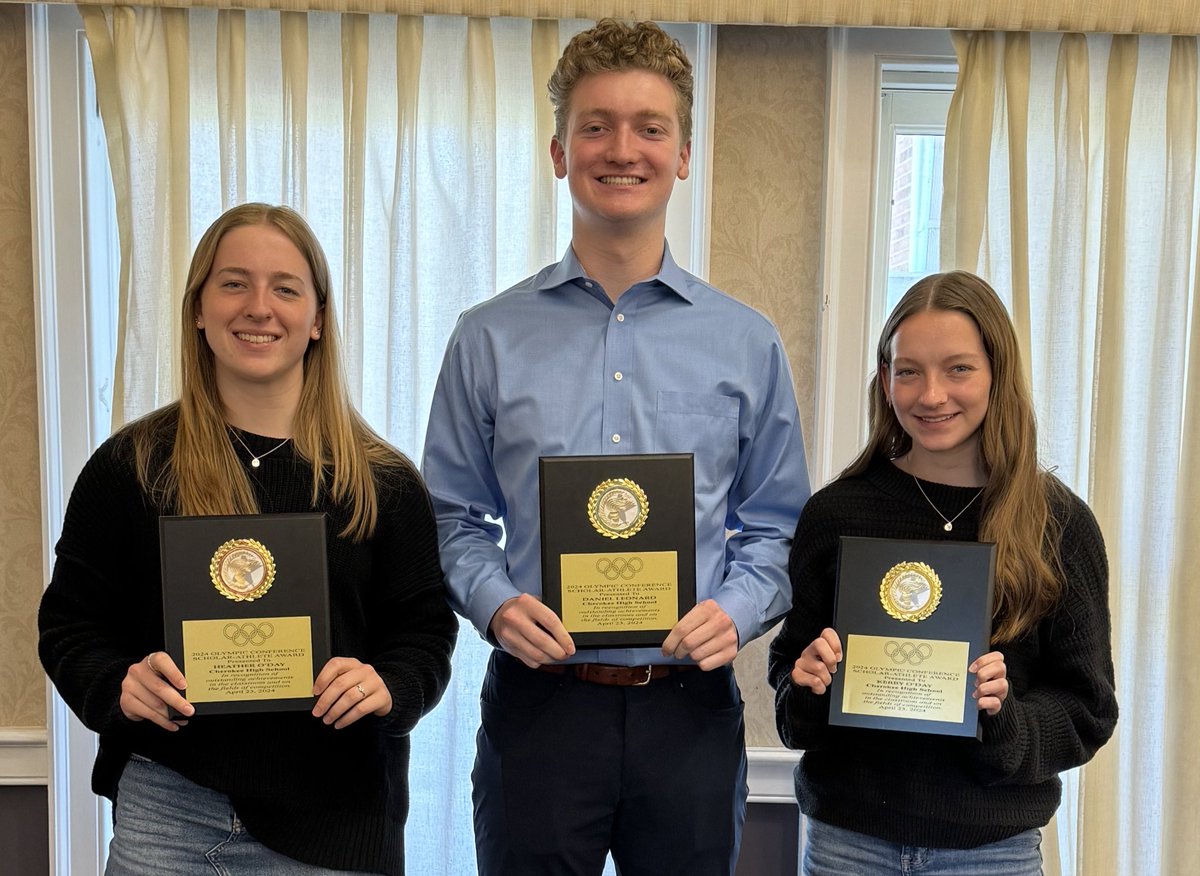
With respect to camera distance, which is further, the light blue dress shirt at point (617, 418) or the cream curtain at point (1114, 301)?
the cream curtain at point (1114, 301)

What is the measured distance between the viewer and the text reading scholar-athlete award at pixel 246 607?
4.94ft

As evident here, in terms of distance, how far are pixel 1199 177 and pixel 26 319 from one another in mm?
2837

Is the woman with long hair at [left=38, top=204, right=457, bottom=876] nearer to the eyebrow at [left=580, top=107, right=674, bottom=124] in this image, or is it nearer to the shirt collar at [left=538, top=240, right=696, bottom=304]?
the shirt collar at [left=538, top=240, right=696, bottom=304]

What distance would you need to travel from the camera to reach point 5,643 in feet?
8.66

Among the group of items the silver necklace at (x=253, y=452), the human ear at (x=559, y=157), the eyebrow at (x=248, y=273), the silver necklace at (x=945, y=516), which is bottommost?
the silver necklace at (x=945, y=516)

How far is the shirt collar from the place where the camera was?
1857 millimetres

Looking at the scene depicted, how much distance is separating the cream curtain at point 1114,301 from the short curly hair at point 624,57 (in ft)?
3.31

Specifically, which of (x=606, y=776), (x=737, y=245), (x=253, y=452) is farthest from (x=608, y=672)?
(x=737, y=245)

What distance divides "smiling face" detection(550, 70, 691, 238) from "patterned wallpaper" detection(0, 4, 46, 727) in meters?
1.54

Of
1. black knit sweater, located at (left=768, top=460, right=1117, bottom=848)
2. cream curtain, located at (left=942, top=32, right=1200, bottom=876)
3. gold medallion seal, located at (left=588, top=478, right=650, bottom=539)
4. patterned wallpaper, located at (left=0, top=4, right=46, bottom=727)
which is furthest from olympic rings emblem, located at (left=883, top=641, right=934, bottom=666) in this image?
patterned wallpaper, located at (left=0, top=4, right=46, bottom=727)

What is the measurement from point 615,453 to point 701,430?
15 centimetres

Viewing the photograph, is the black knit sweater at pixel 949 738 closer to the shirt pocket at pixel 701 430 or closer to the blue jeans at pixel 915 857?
the blue jeans at pixel 915 857

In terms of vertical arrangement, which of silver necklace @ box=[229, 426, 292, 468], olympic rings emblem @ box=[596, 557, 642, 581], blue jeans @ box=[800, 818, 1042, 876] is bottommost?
blue jeans @ box=[800, 818, 1042, 876]

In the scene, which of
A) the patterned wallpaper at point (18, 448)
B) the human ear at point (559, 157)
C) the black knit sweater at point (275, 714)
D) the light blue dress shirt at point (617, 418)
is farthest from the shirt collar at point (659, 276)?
the patterned wallpaper at point (18, 448)
